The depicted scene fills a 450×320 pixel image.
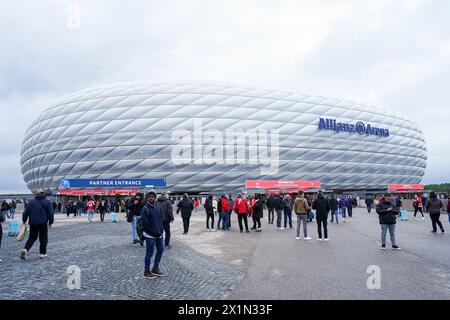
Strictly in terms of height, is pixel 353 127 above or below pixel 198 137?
above

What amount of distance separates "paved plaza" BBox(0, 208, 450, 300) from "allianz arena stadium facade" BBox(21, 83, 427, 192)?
3999 centimetres

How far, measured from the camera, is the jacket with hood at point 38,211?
8.17 metres

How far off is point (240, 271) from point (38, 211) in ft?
16.8

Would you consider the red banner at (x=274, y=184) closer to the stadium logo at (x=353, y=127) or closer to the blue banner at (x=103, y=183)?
the stadium logo at (x=353, y=127)

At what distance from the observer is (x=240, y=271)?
646cm

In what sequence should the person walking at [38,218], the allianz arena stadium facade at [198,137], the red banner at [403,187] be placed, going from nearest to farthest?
the person walking at [38,218], the allianz arena stadium facade at [198,137], the red banner at [403,187]

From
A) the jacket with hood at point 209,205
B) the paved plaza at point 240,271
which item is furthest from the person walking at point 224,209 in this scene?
the paved plaza at point 240,271

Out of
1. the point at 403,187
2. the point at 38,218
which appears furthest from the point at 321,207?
the point at 403,187

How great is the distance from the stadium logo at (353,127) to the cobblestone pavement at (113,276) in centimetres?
5168

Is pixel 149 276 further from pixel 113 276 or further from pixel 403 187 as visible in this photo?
pixel 403 187

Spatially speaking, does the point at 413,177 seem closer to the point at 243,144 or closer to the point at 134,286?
the point at 243,144

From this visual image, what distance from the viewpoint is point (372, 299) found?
180 inches

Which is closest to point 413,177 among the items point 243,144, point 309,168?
point 309,168

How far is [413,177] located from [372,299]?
3011 inches
